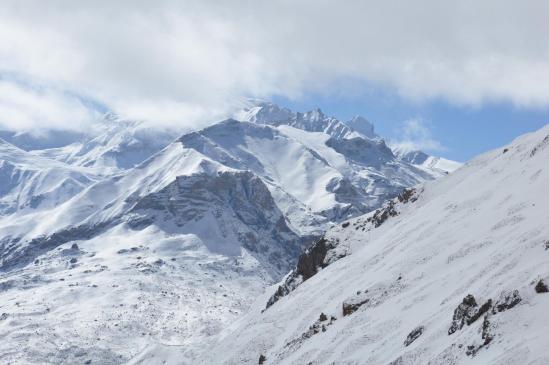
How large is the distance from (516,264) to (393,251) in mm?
33149

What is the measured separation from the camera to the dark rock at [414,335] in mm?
54938

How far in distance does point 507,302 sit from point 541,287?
7.89 ft

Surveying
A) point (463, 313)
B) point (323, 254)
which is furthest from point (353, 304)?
point (323, 254)

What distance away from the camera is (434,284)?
67.3 m

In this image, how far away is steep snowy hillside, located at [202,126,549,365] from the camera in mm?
46188

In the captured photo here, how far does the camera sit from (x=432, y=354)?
48.8 m

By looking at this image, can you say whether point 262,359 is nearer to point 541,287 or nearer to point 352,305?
point 352,305

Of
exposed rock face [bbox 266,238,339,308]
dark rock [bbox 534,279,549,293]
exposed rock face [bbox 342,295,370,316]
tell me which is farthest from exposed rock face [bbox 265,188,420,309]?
dark rock [bbox 534,279,549,293]

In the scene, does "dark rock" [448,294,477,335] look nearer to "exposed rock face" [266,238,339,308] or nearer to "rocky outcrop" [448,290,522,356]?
"rocky outcrop" [448,290,522,356]

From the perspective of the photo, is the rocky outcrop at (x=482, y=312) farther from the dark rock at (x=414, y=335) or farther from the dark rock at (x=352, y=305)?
the dark rock at (x=352, y=305)

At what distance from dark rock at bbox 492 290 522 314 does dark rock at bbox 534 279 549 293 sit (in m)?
1.32

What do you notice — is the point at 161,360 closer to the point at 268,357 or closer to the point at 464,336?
the point at 268,357

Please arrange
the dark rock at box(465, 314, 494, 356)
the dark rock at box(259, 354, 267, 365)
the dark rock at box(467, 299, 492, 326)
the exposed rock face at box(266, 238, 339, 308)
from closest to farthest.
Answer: the dark rock at box(465, 314, 494, 356) < the dark rock at box(467, 299, 492, 326) < the dark rock at box(259, 354, 267, 365) < the exposed rock face at box(266, 238, 339, 308)

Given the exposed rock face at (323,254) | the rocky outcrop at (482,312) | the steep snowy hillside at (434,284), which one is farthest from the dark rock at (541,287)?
the exposed rock face at (323,254)
